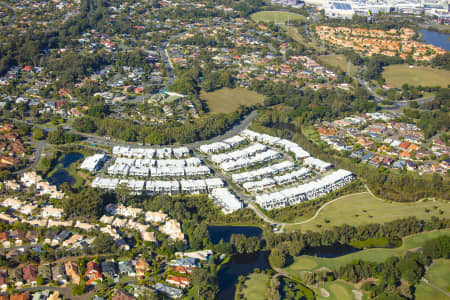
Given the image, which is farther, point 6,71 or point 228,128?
point 6,71

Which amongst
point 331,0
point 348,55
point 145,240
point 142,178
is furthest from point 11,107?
point 331,0

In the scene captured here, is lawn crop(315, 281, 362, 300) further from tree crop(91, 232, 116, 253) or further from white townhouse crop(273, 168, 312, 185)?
tree crop(91, 232, 116, 253)

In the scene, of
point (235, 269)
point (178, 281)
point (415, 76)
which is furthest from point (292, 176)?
point (415, 76)

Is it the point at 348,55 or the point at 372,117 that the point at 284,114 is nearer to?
the point at 372,117

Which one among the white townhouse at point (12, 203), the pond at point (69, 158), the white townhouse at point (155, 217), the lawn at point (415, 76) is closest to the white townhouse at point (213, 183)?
the white townhouse at point (155, 217)

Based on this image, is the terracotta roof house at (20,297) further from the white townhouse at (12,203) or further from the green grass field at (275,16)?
the green grass field at (275,16)

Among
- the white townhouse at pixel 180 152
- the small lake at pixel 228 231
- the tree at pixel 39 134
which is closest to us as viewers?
the small lake at pixel 228 231

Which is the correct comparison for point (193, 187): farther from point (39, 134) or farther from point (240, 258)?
point (39, 134)
